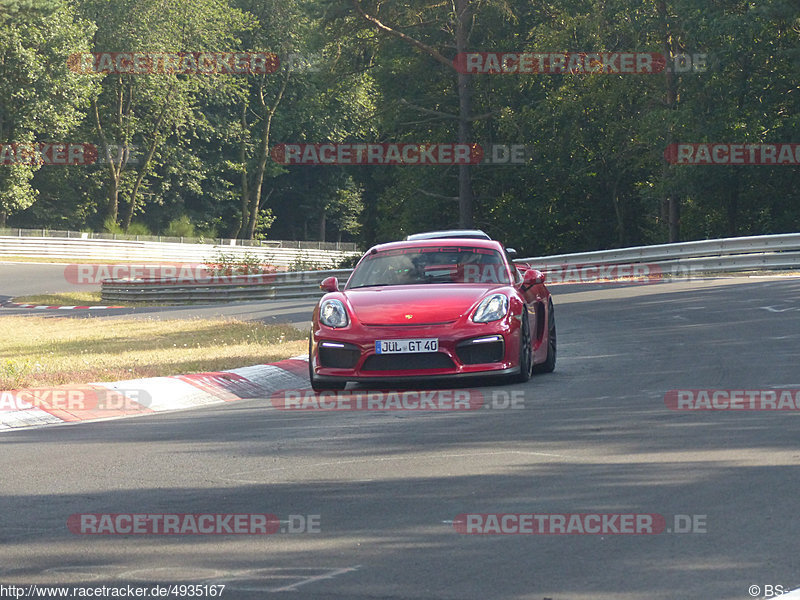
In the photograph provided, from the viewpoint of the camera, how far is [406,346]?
10117mm

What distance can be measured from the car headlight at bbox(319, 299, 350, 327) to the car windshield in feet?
2.78

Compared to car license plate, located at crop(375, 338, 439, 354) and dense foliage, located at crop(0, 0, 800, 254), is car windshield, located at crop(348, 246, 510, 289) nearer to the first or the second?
car license plate, located at crop(375, 338, 439, 354)

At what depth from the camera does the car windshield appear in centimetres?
1153

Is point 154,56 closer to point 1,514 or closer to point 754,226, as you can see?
point 754,226

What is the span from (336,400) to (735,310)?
8852 mm

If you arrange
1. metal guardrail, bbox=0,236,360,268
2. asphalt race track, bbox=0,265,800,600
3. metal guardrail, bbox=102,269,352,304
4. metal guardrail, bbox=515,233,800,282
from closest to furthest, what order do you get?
asphalt race track, bbox=0,265,800,600 < metal guardrail, bbox=515,233,800,282 < metal guardrail, bbox=102,269,352,304 < metal guardrail, bbox=0,236,360,268

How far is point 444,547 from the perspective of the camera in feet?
16.8

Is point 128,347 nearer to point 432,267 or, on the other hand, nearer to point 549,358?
point 432,267

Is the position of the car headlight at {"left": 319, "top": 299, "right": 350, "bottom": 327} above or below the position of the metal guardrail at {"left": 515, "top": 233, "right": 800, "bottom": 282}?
below

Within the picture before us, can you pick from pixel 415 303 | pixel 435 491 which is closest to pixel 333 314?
pixel 415 303

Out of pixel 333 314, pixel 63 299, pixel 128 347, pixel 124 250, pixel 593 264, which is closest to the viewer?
pixel 333 314

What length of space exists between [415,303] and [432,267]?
4.07ft

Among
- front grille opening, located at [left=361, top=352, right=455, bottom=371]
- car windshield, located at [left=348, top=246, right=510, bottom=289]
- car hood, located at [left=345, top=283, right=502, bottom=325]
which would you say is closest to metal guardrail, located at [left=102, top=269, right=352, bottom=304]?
car windshield, located at [left=348, top=246, right=510, bottom=289]

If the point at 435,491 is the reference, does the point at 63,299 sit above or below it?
below
